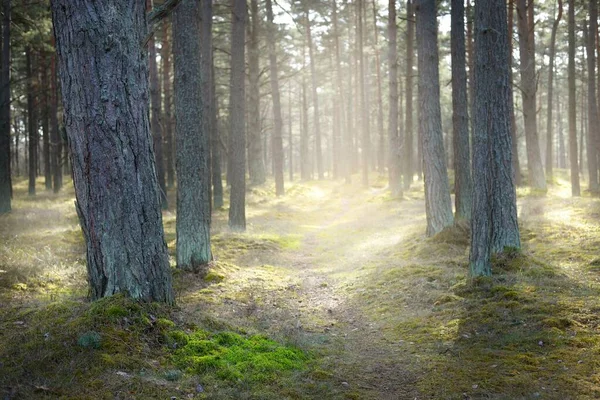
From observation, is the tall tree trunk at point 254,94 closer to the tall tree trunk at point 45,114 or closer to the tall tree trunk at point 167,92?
the tall tree trunk at point 167,92

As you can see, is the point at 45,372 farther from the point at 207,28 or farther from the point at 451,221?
the point at 207,28

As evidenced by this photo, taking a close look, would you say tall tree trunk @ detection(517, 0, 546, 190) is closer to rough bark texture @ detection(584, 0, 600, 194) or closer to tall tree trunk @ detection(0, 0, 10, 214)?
rough bark texture @ detection(584, 0, 600, 194)

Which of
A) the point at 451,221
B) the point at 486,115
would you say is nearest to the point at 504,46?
the point at 486,115

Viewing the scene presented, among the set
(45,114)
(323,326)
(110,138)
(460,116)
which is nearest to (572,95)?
(460,116)

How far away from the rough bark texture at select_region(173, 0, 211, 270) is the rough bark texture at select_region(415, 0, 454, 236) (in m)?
6.10

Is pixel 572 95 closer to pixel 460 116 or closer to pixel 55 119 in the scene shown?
pixel 460 116

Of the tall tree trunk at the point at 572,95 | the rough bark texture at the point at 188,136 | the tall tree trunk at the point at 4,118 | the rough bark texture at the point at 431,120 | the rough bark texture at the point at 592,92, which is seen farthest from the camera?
the rough bark texture at the point at 592,92

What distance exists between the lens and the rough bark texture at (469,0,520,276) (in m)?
8.03

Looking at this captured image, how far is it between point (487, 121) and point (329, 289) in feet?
14.4

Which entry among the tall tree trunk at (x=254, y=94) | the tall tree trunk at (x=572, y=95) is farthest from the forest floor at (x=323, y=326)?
the tall tree trunk at (x=254, y=94)

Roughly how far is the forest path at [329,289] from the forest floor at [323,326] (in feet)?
0.13

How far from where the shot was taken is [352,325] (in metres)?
7.30

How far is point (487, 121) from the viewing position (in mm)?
8242

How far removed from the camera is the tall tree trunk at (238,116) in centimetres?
1490
